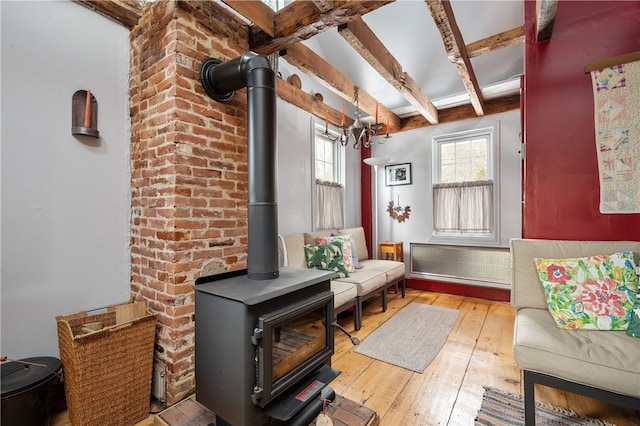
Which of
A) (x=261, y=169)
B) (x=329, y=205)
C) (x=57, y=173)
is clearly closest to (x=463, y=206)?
(x=329, y=205)

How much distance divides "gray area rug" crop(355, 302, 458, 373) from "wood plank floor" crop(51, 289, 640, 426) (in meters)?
0.07

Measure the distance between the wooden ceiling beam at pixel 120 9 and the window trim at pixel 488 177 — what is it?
3772 mm

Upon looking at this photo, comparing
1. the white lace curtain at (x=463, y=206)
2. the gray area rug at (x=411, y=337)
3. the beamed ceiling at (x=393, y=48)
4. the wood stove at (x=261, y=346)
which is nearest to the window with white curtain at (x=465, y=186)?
the white lace curtain at (x=463, y=206)

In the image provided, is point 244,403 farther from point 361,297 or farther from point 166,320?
point 361,297

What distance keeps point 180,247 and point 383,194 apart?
142 inches

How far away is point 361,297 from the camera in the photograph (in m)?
2.89

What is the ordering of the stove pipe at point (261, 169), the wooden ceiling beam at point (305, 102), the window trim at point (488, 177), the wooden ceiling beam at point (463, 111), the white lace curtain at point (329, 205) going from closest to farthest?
the stove pipe at point (261, 169) → the wooden ceiling beam at point (305, 102) → the wooden ceiling beam at point (463, 111) → the window trim at point (488, 177) → the white lace curtain at point (329, 205)

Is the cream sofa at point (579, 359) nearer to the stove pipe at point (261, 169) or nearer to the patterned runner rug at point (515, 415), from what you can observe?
the patterned runner rug at point (515, 415)

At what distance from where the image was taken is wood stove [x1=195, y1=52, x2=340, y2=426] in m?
1.22

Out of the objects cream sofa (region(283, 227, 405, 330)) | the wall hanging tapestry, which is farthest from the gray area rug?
the wall hanging tapestry

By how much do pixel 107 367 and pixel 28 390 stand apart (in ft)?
0.96

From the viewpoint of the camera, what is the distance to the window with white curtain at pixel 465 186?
3.81 m

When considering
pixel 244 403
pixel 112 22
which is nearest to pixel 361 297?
pixel 244 403

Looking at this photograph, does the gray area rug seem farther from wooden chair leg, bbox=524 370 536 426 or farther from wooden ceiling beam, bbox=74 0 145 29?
wooden ceiling beam, bbox=74 0 145 29
